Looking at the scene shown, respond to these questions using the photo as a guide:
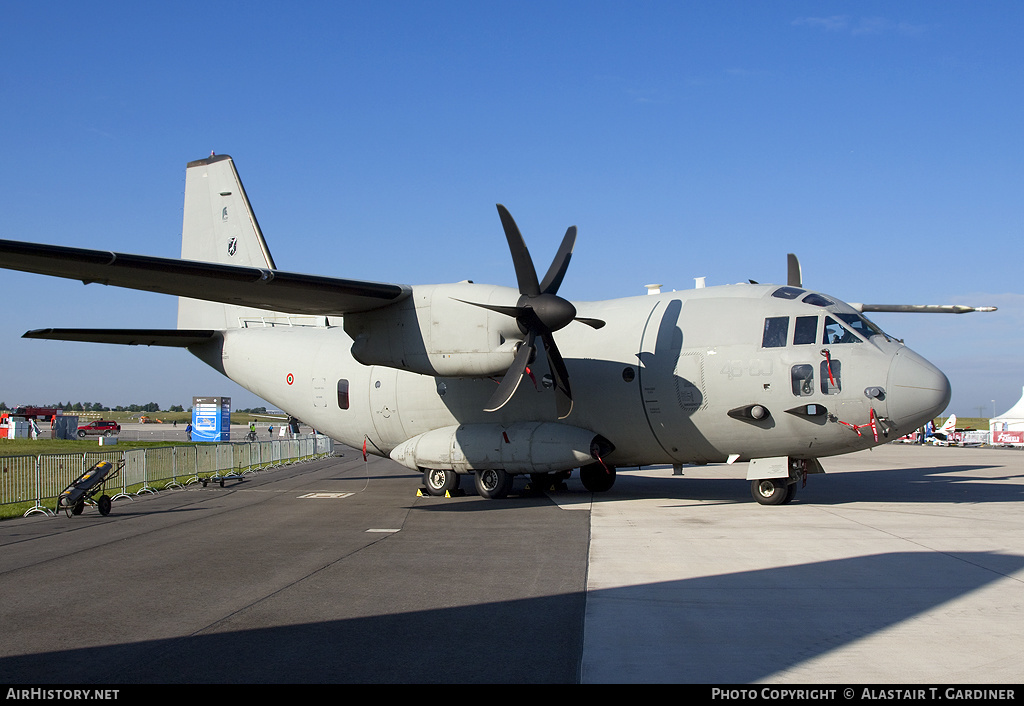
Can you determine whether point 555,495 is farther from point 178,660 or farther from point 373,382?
point 178,660

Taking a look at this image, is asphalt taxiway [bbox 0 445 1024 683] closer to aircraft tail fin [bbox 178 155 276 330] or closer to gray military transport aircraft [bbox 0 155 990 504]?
gray military transport aircraft [bbox 0 155 990 504]

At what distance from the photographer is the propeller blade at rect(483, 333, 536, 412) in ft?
49.3

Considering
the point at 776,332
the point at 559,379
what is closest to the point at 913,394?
the point at 776,332

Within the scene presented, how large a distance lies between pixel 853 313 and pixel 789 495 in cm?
404

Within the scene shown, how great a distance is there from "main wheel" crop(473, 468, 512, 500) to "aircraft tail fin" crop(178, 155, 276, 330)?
31.8 feet

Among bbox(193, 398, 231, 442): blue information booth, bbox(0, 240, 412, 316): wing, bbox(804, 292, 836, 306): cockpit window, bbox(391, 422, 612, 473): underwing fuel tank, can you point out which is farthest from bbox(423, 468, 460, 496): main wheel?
bbox(193, 398, 231, 442): blue information booth

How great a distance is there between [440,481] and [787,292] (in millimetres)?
9482

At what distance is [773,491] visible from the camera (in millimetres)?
16156

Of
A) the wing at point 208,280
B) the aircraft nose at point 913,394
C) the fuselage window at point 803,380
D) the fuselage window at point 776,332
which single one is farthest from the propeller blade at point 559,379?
the aircraft nose at point 913,394

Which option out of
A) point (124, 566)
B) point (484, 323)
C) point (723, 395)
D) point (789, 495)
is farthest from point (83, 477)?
point (789, 495)

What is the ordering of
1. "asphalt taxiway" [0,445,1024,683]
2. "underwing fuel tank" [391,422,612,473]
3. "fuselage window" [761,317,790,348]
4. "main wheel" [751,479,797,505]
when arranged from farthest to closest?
1. "underwing fuel tank" [391,422,612,473]
2. "main wheel" [751,479,797,505]
3. "fuselage window" [761,317,790,348]
4. "asphalt taxiway" [0,445,1024,683]

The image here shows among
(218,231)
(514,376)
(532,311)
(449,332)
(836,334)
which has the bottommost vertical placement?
(514,376)

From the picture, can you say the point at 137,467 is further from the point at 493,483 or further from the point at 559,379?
the point at 559,379

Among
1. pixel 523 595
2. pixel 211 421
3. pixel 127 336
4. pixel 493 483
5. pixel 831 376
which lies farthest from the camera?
pixel 211 421
